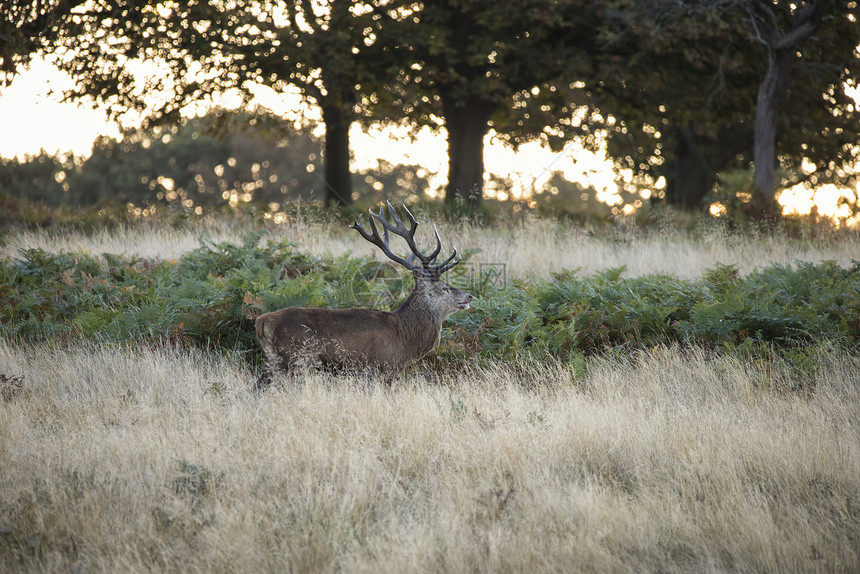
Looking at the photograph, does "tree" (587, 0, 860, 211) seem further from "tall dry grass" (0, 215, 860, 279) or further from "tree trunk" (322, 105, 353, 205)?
"tree trunk" (322, 105, 353, 205)

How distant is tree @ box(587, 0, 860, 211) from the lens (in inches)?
597

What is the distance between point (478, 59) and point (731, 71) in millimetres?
5371

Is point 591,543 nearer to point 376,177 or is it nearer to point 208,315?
point 208,315

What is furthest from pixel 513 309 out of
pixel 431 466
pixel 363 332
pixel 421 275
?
pixel 431 466

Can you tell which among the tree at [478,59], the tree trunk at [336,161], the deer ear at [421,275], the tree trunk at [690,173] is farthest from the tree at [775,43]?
the deer ear at [421,275]

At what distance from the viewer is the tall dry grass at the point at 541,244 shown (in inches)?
442

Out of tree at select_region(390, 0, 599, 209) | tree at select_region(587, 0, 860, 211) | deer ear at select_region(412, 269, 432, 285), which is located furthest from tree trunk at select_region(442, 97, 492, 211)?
deer ear at select_region(412, 269, 432, 285)

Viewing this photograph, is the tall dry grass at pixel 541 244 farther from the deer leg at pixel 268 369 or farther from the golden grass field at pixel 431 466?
the deer leg at pixel 268 369

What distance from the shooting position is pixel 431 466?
482 cm

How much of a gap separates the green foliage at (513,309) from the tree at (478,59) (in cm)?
649

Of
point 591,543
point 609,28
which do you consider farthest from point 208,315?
point 609,28

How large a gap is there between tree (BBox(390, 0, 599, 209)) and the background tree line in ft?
0.14

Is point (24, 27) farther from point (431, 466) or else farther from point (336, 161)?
point (431, 466)

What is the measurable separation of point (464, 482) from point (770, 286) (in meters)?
5.33
